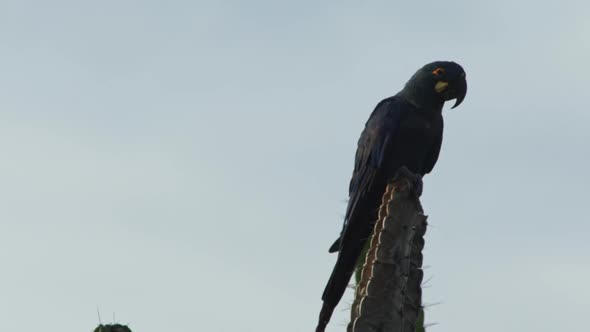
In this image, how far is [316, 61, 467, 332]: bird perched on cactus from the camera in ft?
23.9

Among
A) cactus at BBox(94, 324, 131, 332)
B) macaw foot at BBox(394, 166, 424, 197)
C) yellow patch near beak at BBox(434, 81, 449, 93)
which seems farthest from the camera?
yellow patch near beak at BBox(434, 81, 449, 93)

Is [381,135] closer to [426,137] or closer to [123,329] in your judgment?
[426,137]

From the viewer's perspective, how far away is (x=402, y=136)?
778 centimetres

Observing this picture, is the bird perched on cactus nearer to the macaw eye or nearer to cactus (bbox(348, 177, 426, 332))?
the macaw eye

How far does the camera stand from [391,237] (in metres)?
4.71

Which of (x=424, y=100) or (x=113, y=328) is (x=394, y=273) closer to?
(x=113, y=328)

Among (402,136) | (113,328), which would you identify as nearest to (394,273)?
(113,328)

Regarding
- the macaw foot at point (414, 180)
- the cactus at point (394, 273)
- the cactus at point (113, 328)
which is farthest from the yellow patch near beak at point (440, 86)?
the cactus at point (113, 328)

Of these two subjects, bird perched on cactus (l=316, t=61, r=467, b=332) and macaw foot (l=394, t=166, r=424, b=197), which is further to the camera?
bird perched on cactus (l=316, t=61, r=467, b=332)

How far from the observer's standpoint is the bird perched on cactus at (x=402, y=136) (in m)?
7.27

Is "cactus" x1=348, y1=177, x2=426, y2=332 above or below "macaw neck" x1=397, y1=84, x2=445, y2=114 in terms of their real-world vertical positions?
below

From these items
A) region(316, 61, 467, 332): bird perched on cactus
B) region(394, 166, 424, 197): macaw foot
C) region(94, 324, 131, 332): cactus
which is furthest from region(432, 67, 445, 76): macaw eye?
region(94, 324, 131, 332): cactus

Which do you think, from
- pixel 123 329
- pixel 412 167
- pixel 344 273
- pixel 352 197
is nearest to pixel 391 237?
pixel 123 329

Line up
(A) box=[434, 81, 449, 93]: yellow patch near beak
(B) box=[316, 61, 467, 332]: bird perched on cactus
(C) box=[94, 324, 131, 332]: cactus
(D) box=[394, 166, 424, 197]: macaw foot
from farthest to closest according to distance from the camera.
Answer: (A) box=[434, 81, 449, 93]: yellow patch near beak
(B) box=[316, 61, 467, 332]: bird perched on cactus
(D) box=[394, 166, 424, 197]: macaw foot
(C) box=[94, 324, 131, 332]: cactus
